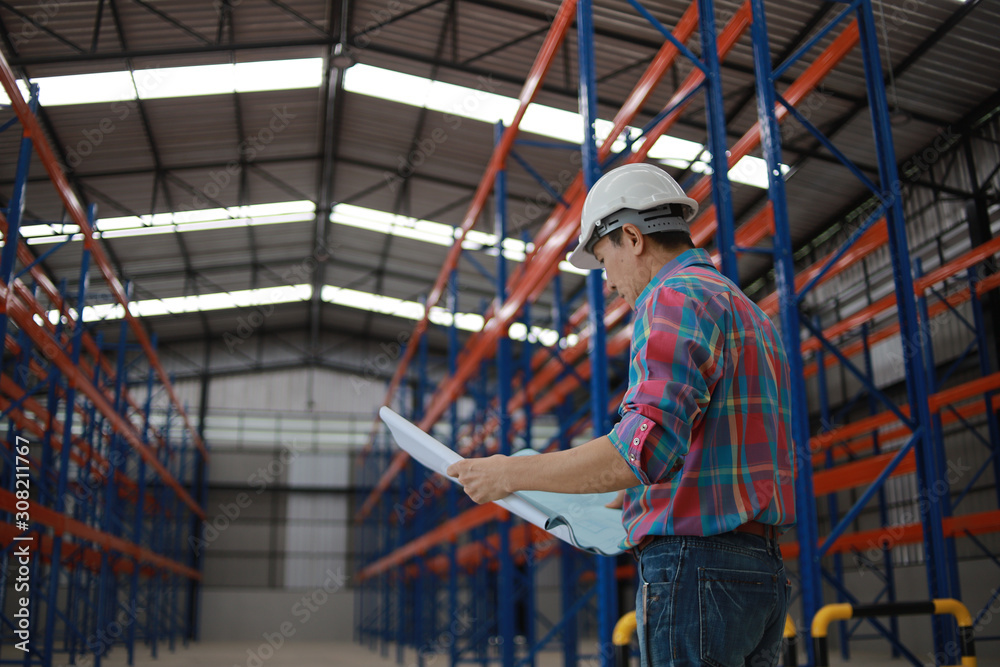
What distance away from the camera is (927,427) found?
5.66m

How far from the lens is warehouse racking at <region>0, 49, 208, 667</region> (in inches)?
366

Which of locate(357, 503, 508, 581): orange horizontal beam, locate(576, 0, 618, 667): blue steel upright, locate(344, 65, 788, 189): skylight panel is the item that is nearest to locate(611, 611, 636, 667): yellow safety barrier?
locate(576, 0, 618, 667): blue steel upright

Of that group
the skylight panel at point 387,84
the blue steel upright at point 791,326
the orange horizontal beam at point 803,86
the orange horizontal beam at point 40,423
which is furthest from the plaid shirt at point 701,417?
the skylight panel at point 387,84

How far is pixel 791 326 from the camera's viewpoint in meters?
5.76

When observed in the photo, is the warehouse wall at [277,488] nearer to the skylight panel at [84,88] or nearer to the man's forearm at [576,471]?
the skylight panel at [84,88]

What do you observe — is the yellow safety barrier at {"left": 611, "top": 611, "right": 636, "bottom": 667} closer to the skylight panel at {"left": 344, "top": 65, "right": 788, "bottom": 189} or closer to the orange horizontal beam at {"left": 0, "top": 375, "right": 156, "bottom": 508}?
the orange horizontal beam at {"left": 0, "top": 375, "right": 156, "bottom": 508}

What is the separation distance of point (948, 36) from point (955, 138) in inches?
113

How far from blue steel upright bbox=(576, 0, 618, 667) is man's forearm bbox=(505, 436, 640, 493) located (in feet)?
13.4

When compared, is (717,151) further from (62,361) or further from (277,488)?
(277,488)

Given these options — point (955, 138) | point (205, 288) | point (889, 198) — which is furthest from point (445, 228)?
point (889, 198)

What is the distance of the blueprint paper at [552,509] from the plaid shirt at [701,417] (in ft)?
0.99

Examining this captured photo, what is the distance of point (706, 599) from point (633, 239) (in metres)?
0.94

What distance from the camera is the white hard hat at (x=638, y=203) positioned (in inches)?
84.0

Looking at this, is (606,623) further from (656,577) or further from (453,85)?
(453,85)
